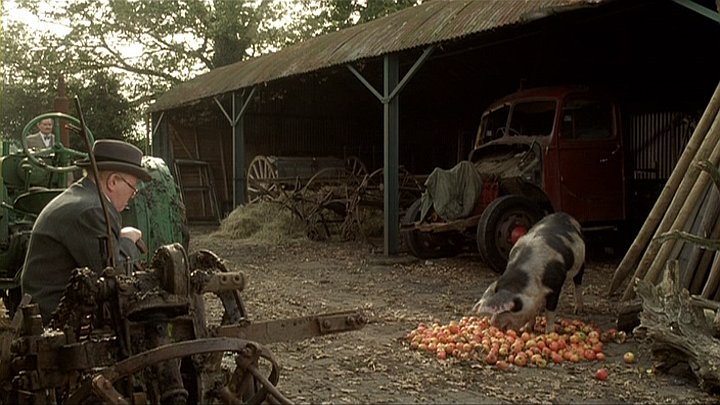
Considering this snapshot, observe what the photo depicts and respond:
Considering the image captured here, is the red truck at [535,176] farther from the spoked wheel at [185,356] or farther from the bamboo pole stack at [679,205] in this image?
the spoked wheel at [185,356]

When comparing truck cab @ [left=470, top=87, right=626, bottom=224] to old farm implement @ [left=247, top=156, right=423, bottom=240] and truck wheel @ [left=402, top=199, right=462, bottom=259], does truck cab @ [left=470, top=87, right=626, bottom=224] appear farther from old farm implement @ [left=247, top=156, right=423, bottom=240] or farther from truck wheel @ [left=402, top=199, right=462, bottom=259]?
old farm implement @ [left=247, top=156, right=423, bottom=240]

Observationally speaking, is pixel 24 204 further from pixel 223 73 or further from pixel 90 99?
pixel 90 99

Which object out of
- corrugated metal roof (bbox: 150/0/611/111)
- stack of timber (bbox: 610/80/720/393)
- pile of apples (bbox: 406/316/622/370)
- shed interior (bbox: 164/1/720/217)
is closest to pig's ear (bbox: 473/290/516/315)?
pile of apples (bbox: 406/316/622/370)

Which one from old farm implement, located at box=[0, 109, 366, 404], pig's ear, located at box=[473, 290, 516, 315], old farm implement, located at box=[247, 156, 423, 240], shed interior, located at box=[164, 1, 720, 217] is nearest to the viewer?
old farm implement, located at box=[0, 109, 366, 404]

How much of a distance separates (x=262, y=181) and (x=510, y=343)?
1055cm

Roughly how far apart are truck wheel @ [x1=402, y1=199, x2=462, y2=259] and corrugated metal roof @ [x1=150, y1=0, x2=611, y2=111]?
2547 mm

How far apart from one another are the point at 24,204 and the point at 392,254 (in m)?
6.69

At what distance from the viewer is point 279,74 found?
50.1 ft

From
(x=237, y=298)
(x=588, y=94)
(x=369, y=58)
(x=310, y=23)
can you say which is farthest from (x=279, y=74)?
(x=310, y=23)

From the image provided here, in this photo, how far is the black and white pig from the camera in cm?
607

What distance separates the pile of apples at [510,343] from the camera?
5.66 m

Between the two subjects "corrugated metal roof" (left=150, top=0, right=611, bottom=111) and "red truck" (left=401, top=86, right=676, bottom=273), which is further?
"red truck" (left=401, top=86, right=676, bottom=273)

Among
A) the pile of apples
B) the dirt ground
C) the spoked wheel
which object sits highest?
the spoked wheel

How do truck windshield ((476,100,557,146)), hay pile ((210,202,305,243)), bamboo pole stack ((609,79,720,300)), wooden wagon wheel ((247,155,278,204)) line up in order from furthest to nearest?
wooden wagon wheel ((247,155,278,204)) < hay pile ((210,202,305,243)) < truck windshield ((476,100,557,146)) < bamboo pole stack ((609,79,720,300))
